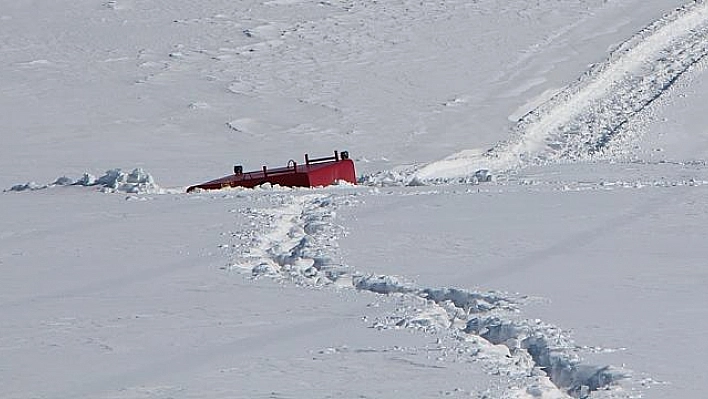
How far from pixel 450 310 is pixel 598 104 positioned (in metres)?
9.06

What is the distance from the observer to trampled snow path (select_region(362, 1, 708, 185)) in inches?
469

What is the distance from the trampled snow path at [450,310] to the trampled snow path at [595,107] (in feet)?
8.19

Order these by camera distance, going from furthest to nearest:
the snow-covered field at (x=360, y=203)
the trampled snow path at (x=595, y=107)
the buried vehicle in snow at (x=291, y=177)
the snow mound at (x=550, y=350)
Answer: the trampled snow path at (x=595, y=107) → the buried vehicle in snow at (x=291, y=177) → the snow-covered field at (x=360, y=203) → the snow mound at (x=550, y=350)

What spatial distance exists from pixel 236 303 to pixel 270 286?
436 millimetres

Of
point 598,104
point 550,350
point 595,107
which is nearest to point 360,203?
point 550,350

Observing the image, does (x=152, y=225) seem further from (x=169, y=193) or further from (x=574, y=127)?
(x=574, y=127)

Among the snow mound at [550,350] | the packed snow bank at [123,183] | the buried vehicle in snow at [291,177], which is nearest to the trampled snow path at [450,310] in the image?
the snow mound at [550,350]

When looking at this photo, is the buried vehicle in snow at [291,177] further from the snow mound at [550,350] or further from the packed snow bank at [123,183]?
the snow mound at [550,350]

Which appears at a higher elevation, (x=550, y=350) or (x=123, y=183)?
(x=123, y=183)

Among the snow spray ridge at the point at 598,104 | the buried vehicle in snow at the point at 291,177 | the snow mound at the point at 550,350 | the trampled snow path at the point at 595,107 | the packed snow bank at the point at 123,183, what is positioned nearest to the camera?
the snow mound at the point at 550,350

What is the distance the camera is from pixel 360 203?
8.95 meters

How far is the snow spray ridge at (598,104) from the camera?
12.0 meters

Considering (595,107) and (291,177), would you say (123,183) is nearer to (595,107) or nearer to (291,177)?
(291,177)

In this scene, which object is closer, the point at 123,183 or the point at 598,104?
the point at 123,183
